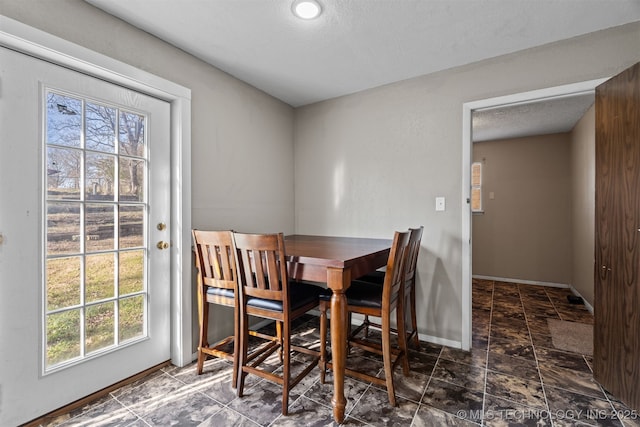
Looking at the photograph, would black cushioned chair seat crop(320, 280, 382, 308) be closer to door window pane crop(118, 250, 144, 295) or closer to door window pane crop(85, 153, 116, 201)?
door window pane crop(118, 250, 144, 295)

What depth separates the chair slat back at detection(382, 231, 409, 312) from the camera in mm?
1640

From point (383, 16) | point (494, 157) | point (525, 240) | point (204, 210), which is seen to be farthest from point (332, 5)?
point (525, 240)

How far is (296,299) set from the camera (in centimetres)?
180

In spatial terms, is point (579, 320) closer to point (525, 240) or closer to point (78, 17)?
point (525, 240)

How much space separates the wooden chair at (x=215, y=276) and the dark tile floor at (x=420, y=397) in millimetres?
199

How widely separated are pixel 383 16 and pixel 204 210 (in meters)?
1.80

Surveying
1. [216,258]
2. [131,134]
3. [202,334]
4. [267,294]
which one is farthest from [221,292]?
[131,134]

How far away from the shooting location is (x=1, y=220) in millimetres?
1422

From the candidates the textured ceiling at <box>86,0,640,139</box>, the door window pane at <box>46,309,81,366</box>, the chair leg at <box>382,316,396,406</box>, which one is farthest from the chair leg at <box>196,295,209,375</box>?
the textured ceiling at <box>86,0,640,139</box>

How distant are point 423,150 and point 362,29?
3.63 ft

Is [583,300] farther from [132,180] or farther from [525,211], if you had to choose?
[132,180]

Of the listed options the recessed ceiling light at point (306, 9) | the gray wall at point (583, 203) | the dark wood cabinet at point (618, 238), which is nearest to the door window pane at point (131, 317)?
the recessed ceiling light at point (306, 9)

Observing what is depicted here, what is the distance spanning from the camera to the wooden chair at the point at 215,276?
1.80 m

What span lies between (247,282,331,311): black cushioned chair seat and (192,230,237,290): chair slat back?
19 centimetres
